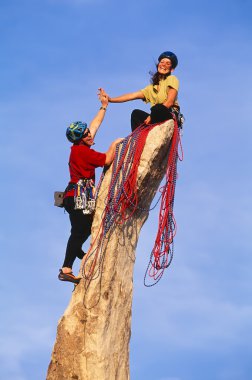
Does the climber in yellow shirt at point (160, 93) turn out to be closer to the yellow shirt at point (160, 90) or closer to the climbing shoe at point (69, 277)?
the yellow shirt at point (160, 90)

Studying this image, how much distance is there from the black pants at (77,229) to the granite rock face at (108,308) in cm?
17

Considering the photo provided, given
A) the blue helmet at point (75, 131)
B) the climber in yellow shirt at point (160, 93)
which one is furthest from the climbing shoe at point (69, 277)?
the climber in yellow shirt at point (160, 93)

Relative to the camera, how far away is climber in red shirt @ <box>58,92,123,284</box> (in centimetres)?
1058

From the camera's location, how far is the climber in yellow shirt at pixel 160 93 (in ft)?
36.5

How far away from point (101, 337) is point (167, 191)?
215 centimetres

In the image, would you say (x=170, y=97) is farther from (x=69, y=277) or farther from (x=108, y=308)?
(x=108, y=308)

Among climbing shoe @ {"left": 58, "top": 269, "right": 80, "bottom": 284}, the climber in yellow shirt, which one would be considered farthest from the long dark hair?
climbing shoe @ {"left": 58, "top": 269, "right": 80, "bottom": 284}

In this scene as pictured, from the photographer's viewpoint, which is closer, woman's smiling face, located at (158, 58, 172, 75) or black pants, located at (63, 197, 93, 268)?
black pants, located at (63, 197, 93, 268)

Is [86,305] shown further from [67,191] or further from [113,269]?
[67,191]

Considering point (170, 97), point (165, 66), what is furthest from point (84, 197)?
point (165, 66)

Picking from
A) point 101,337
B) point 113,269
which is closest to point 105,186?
point 113,269

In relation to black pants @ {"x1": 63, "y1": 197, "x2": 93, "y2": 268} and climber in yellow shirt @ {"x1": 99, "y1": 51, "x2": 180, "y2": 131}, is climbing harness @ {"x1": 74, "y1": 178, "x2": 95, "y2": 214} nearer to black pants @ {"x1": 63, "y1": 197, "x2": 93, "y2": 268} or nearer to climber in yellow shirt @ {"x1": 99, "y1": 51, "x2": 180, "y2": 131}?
black pants @ {"x1": 63, "y1": 197, "x2": 93, "y2": 268}

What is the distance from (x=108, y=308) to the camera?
1022 centimetres

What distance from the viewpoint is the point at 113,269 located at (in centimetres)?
1036
